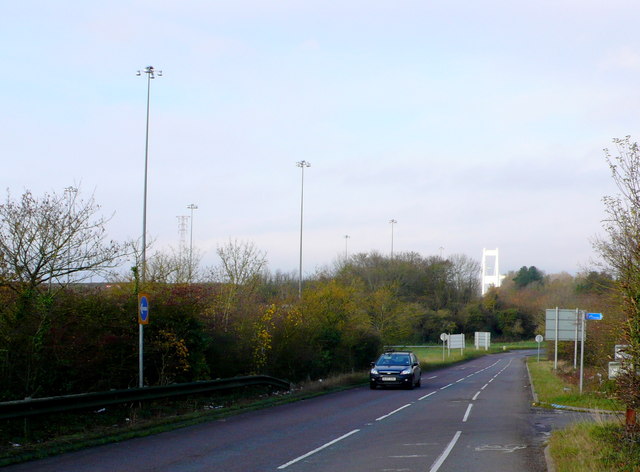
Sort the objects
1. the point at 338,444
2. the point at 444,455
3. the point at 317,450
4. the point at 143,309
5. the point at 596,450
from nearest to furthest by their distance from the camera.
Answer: the point at 596,450
the point at 444,455
the point at 317,450
the point at 338,444
the point at 143,309

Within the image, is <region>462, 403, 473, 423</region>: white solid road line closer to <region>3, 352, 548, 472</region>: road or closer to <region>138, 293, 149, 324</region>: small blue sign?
<region>3, 352, 548, 472</region>: road

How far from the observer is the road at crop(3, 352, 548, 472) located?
37.4 ft

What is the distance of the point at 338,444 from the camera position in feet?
46.0

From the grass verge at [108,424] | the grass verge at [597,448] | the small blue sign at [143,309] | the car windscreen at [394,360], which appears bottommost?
the car windscreen at [394,360]

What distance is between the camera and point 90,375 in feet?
56.4

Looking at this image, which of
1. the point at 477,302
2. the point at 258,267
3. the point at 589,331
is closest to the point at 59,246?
the point at 258,267

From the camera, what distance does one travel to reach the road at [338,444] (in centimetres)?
1139

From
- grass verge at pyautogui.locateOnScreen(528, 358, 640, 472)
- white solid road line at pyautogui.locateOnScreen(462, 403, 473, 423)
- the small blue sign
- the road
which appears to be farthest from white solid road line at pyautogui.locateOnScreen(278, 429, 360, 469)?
the small blue sign

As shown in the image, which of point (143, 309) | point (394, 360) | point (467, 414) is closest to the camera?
point (143, 309)

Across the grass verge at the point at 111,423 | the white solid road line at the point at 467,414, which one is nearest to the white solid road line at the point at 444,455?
the white solid road line at the point at 467,414

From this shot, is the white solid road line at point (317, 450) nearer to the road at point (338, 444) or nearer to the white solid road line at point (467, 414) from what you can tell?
the road at point (338, 444)

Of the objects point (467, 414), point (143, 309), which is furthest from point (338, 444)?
point (467, 414)

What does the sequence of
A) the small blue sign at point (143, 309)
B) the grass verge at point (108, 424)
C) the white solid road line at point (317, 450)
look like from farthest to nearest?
the small blue sign at point (143, 309) → the grass verge at point (108, 424) → the white solid road line at point (317, 450)

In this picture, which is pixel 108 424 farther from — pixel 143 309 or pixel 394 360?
pixel 394 360
